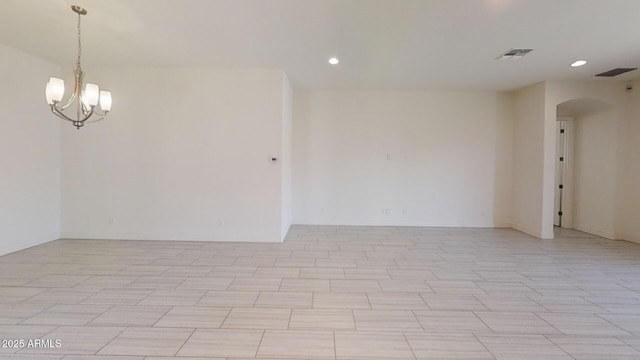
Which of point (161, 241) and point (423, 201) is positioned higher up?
point (423, 201)

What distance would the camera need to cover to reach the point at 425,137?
6.87 meters

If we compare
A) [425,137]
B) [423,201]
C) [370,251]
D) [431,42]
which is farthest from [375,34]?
[423,201]

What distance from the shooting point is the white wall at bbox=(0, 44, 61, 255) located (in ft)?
14.9

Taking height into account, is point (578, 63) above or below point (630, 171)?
above

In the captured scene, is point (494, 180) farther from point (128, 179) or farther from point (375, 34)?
point (128, 179)

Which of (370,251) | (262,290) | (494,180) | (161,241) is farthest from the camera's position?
(494,180)

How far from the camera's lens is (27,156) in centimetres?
489

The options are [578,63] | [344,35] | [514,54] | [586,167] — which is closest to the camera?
[344,35]

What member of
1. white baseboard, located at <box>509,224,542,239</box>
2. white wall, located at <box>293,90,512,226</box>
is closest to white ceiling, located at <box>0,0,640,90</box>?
white wall, located at <box>293,90,512,226</box>

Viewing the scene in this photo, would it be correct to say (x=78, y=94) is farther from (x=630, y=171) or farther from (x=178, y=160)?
(x=630, y=171)

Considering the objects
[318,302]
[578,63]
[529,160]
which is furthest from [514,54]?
[318,302]

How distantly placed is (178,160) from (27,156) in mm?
2117

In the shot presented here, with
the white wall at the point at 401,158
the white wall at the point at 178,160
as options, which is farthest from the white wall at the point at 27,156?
the white wall at the point at 401,158

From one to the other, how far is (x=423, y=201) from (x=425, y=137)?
53.9 inches
